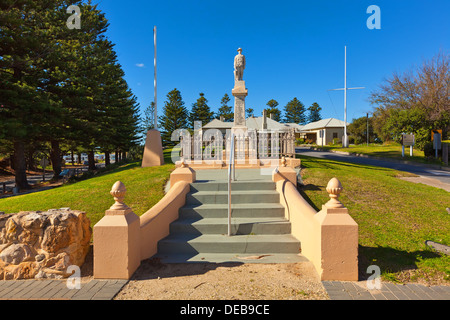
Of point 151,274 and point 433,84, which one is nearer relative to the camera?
point 151,274

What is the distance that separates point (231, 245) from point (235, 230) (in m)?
0.42

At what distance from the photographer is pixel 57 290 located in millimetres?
3238

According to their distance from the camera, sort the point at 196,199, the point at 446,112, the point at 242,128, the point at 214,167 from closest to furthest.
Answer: the point at 196,199 < the point at 214,167 < the point at 242,128 < the point at 446,112

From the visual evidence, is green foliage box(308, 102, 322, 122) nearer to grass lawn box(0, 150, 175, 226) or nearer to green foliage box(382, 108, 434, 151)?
green foliage box(382, 108, 434, 151)

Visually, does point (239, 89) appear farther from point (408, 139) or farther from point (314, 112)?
point (314, 112)

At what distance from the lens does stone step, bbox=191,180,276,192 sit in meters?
5.71

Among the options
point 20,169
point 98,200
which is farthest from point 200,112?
point 98,200

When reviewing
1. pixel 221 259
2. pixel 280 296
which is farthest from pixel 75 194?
pixel 280 296

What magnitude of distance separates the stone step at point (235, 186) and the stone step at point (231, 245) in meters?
1.60

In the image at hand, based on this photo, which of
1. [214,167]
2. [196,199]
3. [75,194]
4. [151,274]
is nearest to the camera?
[151,274]

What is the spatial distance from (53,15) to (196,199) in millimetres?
20134

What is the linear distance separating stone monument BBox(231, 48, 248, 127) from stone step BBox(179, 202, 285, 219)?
24.0ft
